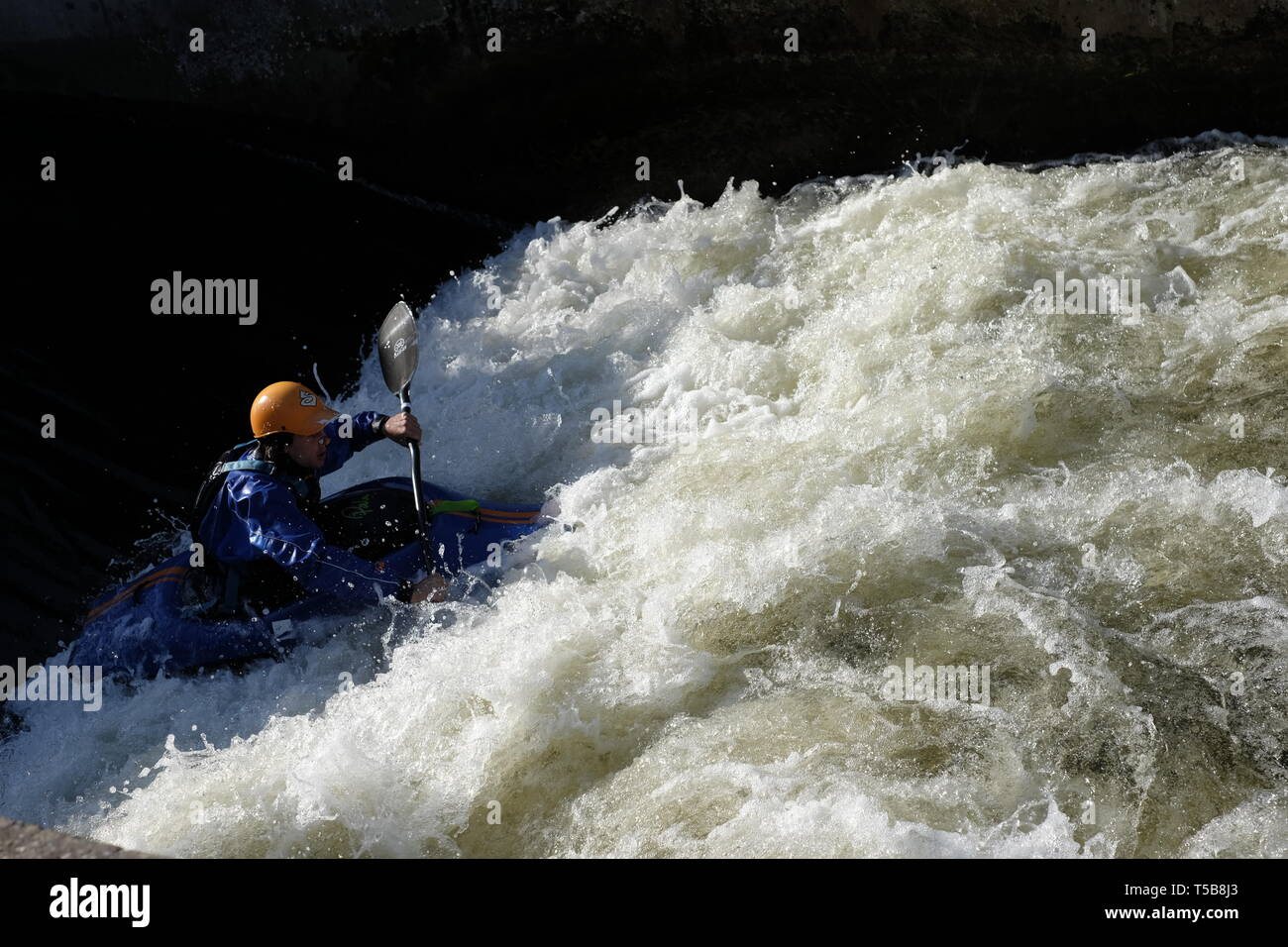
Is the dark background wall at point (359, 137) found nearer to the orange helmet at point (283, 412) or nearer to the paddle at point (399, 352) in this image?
the paddle at point (399, 352)

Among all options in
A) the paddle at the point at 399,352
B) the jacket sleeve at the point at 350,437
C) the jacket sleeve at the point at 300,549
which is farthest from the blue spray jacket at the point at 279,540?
the paddle at the point at 399,352

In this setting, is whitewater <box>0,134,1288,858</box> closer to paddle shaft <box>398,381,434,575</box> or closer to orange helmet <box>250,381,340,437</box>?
paddle shaft <box>398,381,434,575</box>

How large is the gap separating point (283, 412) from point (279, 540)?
566 mm

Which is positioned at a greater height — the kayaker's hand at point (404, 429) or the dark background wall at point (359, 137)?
the dark background wall at point (359, 137)

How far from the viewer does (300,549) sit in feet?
15.3

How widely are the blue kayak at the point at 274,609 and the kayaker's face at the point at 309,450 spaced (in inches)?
9.3

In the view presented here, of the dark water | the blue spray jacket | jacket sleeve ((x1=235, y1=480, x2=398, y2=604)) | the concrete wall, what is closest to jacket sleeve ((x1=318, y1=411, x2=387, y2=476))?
the blue spray jacket

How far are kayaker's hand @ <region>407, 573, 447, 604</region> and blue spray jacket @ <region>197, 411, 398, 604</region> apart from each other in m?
0.09

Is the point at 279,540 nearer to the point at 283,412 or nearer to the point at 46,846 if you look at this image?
the point at 283,412

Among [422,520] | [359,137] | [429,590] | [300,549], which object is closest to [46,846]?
[300,549]

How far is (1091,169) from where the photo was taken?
634 cm

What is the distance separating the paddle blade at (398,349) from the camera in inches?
223
